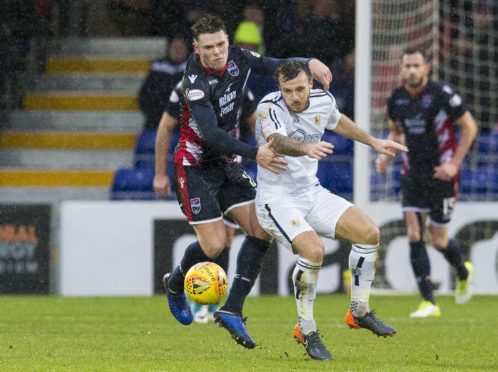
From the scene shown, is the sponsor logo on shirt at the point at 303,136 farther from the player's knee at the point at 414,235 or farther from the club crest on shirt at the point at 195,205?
the player's knee at the point at 414,235

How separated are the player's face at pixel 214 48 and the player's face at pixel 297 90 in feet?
1.59

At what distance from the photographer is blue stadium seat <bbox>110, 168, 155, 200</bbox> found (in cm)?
1506

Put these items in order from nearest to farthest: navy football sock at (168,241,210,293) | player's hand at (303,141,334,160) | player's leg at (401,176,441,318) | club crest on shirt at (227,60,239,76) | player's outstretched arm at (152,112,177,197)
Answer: player's hand at (303,141,334,160)
club crest on shirt at (227,60,239,76)
navy football sock at (168,241,210,293)
player's outstretched arm at (152,112,177,197)
player's leg at (401,176,441,318)

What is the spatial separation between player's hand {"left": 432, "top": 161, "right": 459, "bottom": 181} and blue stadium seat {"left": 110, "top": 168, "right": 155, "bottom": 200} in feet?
14.3

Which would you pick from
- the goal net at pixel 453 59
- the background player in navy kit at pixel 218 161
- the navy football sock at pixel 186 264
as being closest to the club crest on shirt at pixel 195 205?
the background player in navy kit at pixel 218 161

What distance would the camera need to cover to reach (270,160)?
744cm

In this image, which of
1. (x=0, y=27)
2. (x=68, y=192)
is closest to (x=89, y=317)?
(x=68, y=192)

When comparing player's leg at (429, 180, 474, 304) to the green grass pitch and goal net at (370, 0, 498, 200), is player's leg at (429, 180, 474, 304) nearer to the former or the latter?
the green grass pitch

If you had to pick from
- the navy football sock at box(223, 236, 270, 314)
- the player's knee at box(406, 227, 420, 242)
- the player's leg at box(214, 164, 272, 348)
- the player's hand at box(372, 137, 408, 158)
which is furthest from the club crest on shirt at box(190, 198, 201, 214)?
the player's knee at box(406, 227, 420, 242)

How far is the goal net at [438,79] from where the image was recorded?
44.7 ft

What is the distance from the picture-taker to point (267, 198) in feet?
26.2

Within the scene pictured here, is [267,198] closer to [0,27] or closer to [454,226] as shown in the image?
[454,226]

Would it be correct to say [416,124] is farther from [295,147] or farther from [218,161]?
[295,147]

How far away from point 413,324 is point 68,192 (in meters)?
6.93
